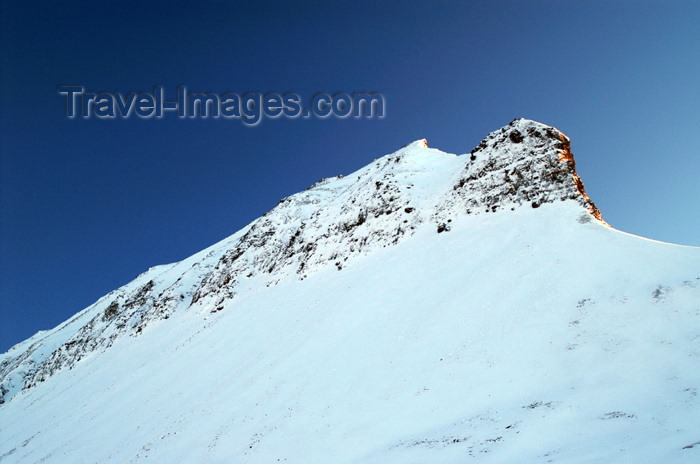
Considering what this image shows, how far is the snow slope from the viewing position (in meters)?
13.5

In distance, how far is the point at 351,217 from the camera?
48.8 meters

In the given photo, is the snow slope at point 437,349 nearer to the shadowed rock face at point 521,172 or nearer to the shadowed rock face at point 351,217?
the shadowed rock face at point 521,172

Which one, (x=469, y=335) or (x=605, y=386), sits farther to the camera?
(x=469, y=335)

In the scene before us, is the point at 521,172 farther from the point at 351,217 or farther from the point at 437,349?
A: the point at 351,217

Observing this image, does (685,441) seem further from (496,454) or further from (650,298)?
(650,298)

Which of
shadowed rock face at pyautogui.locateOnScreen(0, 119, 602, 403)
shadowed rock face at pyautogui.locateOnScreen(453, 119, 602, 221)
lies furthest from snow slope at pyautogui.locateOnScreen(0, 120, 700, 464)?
shadowed rock face at pyautogui.locateOnScreen(0, 119, 602, 403)

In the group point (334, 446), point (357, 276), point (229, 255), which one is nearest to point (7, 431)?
point (229, 255)

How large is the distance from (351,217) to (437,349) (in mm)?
29797

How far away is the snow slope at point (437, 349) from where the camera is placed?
1348 cm

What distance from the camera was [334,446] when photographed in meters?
16.2

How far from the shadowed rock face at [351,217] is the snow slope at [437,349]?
0.31m

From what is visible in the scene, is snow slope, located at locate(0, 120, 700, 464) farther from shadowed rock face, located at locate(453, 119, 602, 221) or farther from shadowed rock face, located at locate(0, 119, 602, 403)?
shadowed rock face, located at locate(0, 119, 602, 403)

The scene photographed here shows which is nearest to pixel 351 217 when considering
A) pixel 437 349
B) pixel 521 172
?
pixel 521 172

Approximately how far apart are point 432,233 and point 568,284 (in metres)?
15.6
